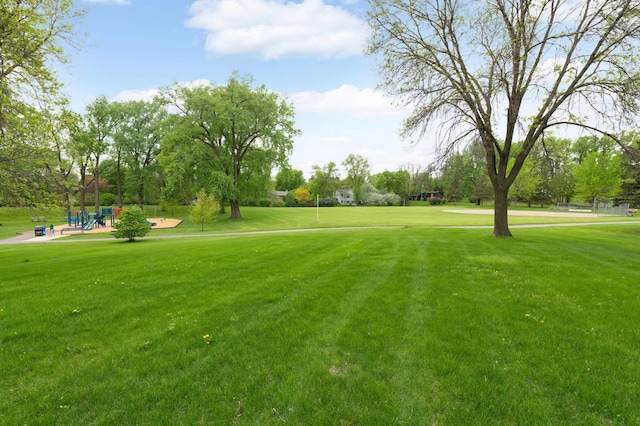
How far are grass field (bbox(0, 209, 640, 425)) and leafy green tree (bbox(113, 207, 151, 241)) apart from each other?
A: 12.3 m

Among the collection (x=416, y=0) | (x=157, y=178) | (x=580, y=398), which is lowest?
(x=580, y=398)

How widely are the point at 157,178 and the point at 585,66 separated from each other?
48020 millimetres

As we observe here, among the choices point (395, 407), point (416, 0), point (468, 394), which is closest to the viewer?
point (395, 407)

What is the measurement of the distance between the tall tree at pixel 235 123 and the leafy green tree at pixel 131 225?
1320 cm

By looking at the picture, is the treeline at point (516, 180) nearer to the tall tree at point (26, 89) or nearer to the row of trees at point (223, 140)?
the row of trees at point (223, 140)

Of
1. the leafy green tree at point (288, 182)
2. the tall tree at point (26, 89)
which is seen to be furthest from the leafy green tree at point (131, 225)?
the leafy green tree at point (288, 182)

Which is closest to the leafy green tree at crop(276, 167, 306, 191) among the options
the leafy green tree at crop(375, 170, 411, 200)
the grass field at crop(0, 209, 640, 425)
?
the leafy green tree at crop(375, 170, 411, 200)

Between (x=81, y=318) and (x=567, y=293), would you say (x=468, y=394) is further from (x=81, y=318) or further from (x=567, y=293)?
(x=81, y=318)

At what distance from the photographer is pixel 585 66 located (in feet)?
35.5

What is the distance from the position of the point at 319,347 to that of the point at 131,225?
61.8 ft

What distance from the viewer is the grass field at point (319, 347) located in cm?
281

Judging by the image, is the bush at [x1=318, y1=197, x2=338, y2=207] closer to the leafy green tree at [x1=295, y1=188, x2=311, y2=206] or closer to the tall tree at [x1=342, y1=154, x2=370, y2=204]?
the leafy green tree at [x1=295, y1=188, x2=311, y2=206]

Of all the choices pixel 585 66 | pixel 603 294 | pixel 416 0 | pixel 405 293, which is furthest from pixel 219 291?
pixel 585 66

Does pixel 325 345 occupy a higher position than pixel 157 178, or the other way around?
pixel 157 178
